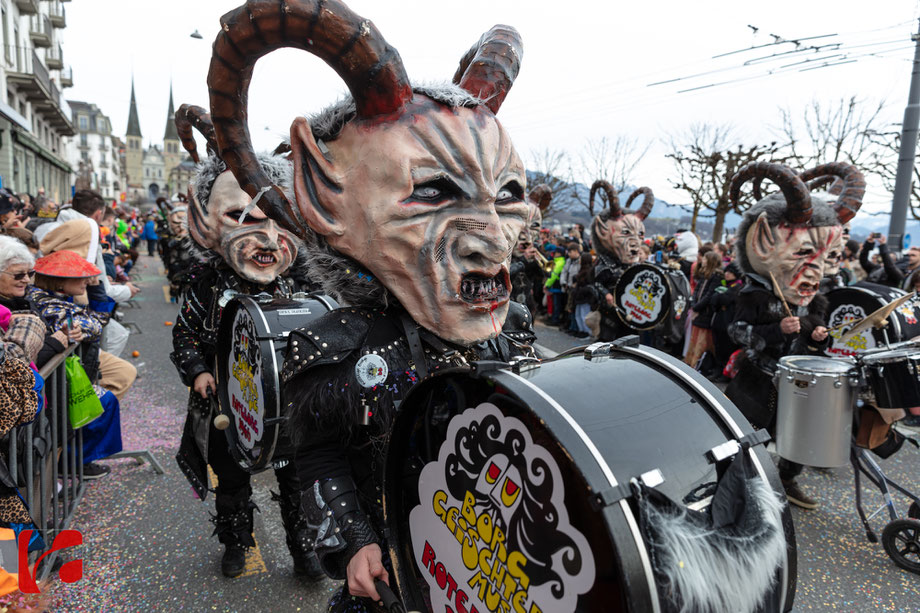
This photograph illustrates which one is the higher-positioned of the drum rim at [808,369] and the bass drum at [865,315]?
the bass drum at [865,315]

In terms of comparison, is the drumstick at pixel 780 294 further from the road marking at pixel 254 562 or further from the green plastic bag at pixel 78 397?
the green plastic bag at pixel 78 397

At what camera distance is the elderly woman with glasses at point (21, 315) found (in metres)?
2.82

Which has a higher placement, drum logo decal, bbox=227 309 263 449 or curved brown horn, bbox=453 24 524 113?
curved brown horn, bbox=453 24 524 113

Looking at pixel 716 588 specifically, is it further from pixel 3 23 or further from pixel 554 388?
pixel 3 23

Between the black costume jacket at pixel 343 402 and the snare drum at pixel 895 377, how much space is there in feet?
9.29

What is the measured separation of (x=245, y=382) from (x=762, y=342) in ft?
11.5

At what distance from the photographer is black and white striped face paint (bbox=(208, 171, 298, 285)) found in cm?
309

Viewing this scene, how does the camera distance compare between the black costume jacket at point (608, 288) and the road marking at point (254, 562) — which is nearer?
the road marking at point (254, 562)

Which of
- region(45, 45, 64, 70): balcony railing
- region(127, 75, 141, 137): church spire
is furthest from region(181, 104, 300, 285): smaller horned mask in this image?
region(127, 75, 141, 137): church spire

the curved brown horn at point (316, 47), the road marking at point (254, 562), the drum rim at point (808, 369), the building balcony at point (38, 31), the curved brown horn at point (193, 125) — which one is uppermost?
the building balcony at point (38, 31)

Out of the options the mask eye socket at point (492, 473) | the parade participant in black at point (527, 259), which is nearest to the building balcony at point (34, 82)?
the parade participant in black at point (527, 259)

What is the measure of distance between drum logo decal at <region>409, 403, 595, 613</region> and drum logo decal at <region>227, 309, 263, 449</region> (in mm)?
1217

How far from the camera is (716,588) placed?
98 centimetres

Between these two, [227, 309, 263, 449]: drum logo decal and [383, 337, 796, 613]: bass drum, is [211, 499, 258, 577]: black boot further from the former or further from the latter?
[383, 337, 796, 613]: bass drum
